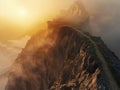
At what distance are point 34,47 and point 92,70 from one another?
134 feet

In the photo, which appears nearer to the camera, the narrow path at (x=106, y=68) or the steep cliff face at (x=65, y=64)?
the narrow path at (x=106, y=68)

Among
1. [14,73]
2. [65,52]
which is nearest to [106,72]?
[65,52]

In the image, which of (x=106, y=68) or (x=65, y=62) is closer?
(x=106, y=68)

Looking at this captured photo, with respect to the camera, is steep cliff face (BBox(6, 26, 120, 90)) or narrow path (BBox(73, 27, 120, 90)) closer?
narrow path (BBox(73, 27, 120, 90))

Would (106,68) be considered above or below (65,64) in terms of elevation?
below

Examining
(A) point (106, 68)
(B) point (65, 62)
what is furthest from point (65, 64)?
(A) point (106, 68)

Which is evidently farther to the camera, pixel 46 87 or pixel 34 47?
pixel 34 47

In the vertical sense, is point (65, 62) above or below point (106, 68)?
above

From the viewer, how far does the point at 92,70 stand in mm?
135500

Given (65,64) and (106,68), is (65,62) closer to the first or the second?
(65,64)

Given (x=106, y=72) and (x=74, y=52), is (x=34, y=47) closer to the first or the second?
(x=74, y=52)

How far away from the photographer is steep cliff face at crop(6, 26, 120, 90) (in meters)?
134

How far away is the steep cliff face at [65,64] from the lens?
134m

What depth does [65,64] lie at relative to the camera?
494 ft
